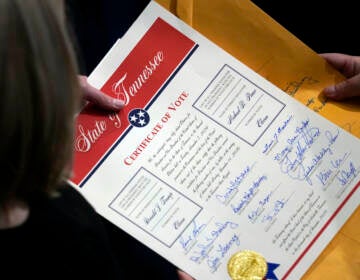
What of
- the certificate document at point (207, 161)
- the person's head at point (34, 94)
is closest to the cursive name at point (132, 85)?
the certificate document at point (207, 161)

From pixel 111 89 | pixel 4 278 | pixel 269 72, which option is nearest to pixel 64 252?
pixel 4 278

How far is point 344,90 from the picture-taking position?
2.31ft

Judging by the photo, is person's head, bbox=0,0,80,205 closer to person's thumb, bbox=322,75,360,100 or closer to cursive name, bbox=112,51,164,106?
cursive name, bbox=112,51,164,106

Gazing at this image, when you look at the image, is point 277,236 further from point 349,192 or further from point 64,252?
point 64,252

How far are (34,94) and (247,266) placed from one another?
36 centimetres

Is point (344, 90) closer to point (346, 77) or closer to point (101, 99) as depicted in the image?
point (346, 77)

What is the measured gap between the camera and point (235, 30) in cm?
70

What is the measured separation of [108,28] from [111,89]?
167mm

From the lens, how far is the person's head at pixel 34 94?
0.41 meters

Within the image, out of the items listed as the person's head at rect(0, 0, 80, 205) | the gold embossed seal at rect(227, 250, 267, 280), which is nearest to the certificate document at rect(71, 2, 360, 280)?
the gold embossed seal at rect(227, 250, 267, 280)

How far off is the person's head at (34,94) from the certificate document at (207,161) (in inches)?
6.0

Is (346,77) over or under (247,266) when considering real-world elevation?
over

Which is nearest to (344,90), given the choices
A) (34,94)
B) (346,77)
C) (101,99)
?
(346,77)

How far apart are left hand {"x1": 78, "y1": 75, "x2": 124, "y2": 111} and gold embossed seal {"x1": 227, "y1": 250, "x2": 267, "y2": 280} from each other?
233mm
